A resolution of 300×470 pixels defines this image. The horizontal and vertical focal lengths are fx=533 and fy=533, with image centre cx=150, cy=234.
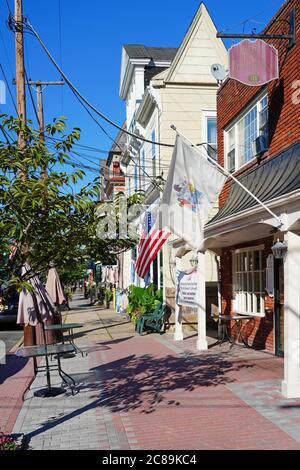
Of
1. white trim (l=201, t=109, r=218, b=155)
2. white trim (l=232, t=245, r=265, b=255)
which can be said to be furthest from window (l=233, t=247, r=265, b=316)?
white trim (l=201, t=109, r=218, b=155)

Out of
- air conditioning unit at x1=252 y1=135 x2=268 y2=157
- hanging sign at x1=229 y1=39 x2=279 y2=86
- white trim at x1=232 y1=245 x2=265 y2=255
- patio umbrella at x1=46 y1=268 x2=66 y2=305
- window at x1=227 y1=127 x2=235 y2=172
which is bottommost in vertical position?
patio umbrella at x1=46 y1=268 x2=66 y2=305

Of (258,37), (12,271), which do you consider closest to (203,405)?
(12,271)

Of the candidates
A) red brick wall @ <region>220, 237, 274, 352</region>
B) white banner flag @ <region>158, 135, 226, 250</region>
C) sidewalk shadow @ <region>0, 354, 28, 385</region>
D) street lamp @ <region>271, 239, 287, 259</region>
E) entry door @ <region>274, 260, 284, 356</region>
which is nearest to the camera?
street lamp @ <region>271, 239, 287, 259</region>

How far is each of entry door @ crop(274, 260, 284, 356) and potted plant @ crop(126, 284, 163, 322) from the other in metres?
7.29

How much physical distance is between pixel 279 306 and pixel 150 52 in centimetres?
1597

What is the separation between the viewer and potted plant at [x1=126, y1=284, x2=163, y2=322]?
1806 centimetres

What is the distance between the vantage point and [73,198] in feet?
17.3

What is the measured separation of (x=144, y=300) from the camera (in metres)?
18.5

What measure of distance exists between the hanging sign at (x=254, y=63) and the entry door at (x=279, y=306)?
3689 millimetres

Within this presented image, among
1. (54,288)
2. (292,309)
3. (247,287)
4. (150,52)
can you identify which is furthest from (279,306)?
(150,52)

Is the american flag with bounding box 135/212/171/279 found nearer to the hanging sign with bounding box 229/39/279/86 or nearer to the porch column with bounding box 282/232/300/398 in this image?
the hanging sign with bounding box 229/39/279/86

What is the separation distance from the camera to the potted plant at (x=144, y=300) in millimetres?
18062

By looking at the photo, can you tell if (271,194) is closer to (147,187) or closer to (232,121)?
(232,121)
